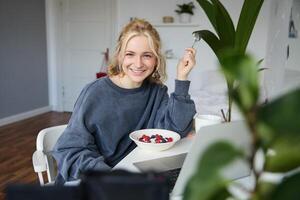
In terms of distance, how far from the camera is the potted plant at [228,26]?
114 centimetres

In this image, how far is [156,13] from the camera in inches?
170

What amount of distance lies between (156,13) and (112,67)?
10.3 ft

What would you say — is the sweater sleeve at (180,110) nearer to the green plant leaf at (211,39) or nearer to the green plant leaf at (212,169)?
the green plant leaf at (211,39)

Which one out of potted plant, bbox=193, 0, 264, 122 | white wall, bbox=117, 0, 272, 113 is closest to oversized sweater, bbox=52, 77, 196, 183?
Result: potted plant, bbox=193, 0, 264, 122

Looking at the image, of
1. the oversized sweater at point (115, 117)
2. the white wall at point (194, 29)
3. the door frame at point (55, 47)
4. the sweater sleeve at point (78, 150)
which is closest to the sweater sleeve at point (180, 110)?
the oversized sweater at point (115, 117)

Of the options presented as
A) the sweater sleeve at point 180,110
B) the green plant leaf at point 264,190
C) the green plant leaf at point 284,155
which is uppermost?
the green plant leaf at point 284,155

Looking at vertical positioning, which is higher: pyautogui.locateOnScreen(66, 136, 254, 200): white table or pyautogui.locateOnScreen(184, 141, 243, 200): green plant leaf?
pyautogui.locateOnScreen(184, 141, 243, 200): green plant leaf

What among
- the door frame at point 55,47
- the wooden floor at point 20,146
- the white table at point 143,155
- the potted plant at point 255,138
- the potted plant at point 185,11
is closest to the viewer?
the potted plant at point 255,138

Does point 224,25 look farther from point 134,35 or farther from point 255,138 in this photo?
point 255,138

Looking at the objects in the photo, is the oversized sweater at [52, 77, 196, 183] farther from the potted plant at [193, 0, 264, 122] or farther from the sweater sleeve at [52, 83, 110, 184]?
the potted plant at [193, 0, 264, 122]

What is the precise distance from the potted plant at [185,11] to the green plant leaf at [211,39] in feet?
9.92

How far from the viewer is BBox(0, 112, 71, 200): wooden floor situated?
2732mm

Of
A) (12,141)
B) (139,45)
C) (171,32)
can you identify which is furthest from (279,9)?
(12,141)

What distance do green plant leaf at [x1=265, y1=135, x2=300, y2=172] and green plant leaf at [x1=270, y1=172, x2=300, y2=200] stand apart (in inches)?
0.5
